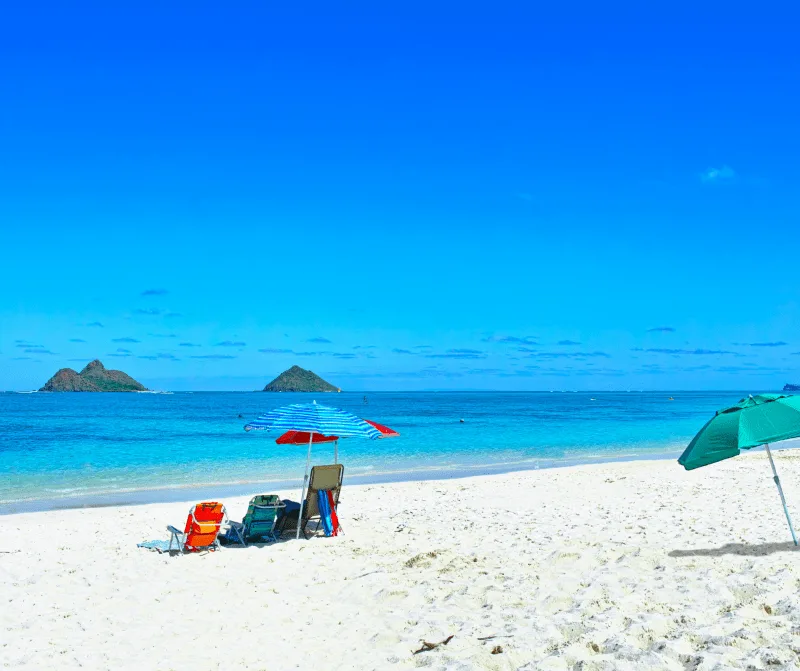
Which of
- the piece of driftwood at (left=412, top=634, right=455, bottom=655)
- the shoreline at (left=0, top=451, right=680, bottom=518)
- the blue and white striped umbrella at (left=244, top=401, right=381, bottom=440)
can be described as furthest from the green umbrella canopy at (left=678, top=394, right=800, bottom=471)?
the shoreline at (left=0, top=451, right=680, bottom=518)

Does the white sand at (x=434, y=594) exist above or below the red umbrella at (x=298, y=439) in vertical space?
below

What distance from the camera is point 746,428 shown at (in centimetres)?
631

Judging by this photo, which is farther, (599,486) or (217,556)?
(599,486)

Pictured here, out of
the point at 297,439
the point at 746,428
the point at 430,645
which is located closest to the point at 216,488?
the point at 297,439

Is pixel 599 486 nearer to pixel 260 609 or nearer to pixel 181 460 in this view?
pixel 260 609

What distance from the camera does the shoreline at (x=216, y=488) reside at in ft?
45.8

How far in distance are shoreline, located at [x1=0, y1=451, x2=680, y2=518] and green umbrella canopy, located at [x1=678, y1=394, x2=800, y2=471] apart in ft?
36.2

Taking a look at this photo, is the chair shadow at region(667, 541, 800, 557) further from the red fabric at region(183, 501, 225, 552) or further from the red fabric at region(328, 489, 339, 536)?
the red fabric at region(183, 501, 225, 552)

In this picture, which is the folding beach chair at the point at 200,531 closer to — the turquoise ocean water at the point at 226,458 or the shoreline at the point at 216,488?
the shoreline at the point at 216,488

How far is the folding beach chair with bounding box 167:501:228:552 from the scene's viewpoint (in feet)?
27.2

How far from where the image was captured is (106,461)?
2405 centimetres

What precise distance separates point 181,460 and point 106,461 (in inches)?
108

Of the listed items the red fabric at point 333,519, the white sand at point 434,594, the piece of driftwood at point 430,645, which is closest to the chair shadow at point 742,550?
the white sand at point 434,594

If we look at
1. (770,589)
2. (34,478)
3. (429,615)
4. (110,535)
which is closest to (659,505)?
(770,589)
